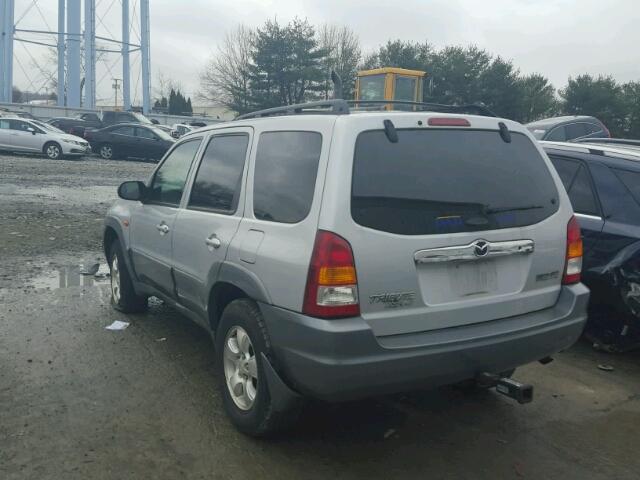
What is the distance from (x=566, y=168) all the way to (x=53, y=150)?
22.6 m

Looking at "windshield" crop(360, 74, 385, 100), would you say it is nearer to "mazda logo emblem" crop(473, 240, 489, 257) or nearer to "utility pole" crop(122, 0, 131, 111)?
"mazda logo emblem" crop(473, 240, 489, 257)

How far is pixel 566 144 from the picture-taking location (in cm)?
568

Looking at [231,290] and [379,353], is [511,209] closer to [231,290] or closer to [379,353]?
[379,353]

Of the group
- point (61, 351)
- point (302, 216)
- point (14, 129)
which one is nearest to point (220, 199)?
point (302, 216)

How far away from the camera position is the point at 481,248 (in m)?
3.21

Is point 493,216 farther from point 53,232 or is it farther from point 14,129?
point 14,129

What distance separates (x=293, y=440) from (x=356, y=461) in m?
0.41

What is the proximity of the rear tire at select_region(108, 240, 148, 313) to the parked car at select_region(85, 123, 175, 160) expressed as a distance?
1997cm

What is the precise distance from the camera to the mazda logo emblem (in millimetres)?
3193

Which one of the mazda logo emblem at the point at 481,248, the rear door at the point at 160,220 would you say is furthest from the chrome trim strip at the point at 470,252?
the rear door at the point at 160,220

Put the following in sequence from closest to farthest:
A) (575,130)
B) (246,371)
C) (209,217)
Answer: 1. (246,371)
2. (209,217)
3. (575,130)

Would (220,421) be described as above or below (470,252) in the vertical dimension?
below

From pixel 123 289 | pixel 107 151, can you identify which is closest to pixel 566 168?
pixel 123 289

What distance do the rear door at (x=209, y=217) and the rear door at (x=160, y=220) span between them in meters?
0.20
